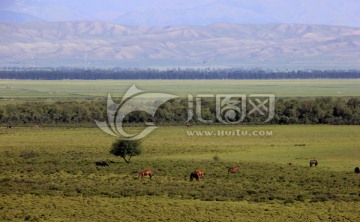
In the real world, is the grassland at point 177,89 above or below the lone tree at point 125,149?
below

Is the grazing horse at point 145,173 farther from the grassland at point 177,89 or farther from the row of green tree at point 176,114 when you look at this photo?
the grassland at point 177,89

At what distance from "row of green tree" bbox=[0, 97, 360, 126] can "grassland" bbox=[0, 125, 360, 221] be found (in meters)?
17.1

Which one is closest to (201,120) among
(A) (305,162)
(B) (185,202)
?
(A) (305,162)

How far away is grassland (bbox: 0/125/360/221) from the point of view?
82.7 feet

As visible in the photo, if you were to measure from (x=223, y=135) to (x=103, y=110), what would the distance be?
20050mm

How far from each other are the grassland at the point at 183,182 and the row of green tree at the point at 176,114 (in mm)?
17095

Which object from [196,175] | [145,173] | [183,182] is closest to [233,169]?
[196,175]

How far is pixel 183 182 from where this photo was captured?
31438 millimetres

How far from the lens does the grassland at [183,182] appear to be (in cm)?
2520

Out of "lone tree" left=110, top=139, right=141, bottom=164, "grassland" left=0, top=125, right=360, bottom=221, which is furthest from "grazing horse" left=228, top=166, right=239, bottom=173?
"lone tree" left=110, top=139, right=141, bottom=164

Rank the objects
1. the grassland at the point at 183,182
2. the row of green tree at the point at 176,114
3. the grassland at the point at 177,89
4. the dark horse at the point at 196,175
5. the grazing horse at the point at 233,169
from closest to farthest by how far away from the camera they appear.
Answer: the grassland at the point at 183,182, the dark horse at the point at 196,175, the grazing horse at the point at 233,169, the row of green tree at the point at 176,114, the grassland at the point at 177,89

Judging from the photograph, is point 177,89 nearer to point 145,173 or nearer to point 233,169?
point 233,169

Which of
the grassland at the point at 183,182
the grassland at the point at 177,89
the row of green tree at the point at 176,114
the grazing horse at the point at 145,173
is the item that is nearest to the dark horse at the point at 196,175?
the grassland at the point at 183,182

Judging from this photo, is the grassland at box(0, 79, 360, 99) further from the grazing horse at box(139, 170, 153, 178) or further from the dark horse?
the dark horse
